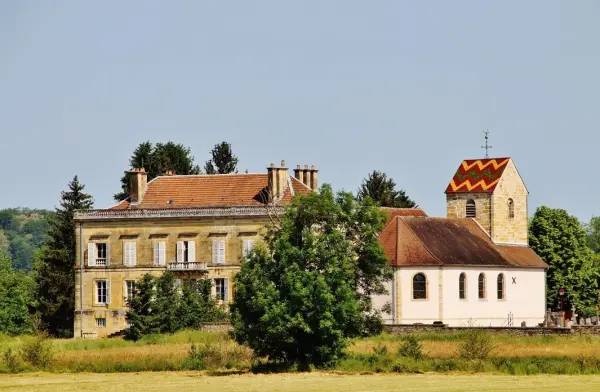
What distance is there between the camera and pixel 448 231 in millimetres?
101375

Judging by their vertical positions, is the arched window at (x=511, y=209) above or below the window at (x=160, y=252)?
above

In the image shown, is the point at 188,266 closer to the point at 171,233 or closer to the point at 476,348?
the point at 171,233

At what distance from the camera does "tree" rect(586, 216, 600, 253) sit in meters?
181

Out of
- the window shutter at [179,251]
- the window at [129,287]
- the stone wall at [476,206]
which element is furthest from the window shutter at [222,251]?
the stone wall at [476,206]

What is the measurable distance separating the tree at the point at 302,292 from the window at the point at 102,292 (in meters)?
28.8

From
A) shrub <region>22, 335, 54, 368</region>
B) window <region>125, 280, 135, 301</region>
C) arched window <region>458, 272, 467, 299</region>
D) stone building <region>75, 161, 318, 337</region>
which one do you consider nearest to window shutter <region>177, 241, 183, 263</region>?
stone building <region>75, 161, 318, 337</region>

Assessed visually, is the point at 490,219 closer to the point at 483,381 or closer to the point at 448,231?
the point at 448,231

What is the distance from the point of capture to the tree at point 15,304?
369 feet

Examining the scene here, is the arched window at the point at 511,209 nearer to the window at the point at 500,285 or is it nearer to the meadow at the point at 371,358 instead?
the window at the point at 500,285

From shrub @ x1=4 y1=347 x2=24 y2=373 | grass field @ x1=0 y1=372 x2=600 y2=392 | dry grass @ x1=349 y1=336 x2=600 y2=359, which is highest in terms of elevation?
dry grass @ x1=349 y1=336 x2=600 y2=359

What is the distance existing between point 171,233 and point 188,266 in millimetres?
2307

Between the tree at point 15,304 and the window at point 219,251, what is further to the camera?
the tree at point 15,304

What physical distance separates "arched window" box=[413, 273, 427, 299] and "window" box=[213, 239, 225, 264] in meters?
11.8

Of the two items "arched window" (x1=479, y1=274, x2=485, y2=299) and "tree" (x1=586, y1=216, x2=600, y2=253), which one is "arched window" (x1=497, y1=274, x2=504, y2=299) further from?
"tree" (x1=586, y1=216, x2=600, y2=253)
